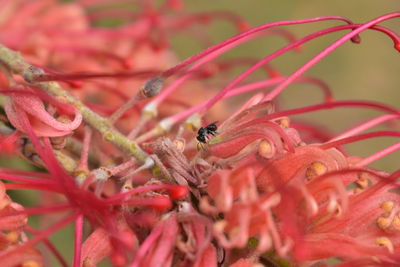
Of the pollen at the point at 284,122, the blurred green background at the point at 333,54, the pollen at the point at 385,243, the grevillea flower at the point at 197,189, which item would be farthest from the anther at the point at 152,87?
the blurred green background at the point at 333,54

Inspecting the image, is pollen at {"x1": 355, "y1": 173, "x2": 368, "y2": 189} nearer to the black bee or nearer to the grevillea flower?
the grevillea flower

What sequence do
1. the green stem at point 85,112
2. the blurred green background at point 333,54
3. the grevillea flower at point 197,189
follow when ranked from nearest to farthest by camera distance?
the grevillea flower at point 197,189 → the green stem at point 85,112 → the blurred green background at point 333,54

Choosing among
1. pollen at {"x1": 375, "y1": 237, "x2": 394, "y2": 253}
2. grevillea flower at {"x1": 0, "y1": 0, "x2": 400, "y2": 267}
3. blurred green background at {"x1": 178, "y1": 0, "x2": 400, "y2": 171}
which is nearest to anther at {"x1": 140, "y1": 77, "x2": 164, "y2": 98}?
grevillea flower at {"x1": 0, "y1": 0, "x2": 400, "y2": 267}

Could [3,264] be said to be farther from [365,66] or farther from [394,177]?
[365,66]

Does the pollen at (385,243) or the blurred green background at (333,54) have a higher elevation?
the blurred green background at (333,54)

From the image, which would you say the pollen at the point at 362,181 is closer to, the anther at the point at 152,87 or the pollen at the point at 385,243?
the pollen at the point at 385,243

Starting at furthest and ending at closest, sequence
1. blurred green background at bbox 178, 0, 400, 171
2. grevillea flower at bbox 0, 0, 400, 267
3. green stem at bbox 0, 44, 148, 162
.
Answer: blurred green background at bbox 178, 0, 400, 171, green stem at bbox 0, 44, 148, 162, grevillea flower at bbox 0, 0, 400, 267

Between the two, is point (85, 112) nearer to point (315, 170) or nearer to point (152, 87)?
point (152, 87)
